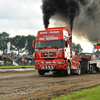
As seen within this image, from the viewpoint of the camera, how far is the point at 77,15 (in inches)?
840

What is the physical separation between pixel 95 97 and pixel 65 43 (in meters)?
8.95

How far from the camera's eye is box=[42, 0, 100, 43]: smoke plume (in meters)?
20.9

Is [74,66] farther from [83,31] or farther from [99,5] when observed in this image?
[99,5]

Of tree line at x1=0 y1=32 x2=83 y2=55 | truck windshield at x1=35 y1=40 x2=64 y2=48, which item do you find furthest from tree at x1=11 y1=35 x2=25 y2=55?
truck windshield at x1=35 y1=40 x2=64 y2=48

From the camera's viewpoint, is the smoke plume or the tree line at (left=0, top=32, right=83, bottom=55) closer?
the smoke plume

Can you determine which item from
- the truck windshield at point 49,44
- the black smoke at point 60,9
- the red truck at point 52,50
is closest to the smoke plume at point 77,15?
the black smoke at point 60,9

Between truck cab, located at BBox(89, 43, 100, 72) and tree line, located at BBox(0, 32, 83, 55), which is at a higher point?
tree line, located at BBox(0, 32, 83, 55)

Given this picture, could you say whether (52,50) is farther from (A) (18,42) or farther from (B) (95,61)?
(A) (18,42)

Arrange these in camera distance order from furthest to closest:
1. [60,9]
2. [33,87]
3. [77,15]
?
[60,9] → [77,15] → [33,87]

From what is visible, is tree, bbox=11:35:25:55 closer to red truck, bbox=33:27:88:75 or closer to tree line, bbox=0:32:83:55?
tree line, bbox=0:32:83:55

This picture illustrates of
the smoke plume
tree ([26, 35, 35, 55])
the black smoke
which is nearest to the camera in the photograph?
the black smoke

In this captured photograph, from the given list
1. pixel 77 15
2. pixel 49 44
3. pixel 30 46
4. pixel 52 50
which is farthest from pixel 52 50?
pixel 30 46

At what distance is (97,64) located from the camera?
769 inches

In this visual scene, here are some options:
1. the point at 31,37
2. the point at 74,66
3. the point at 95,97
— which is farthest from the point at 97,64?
the point at 31,37
